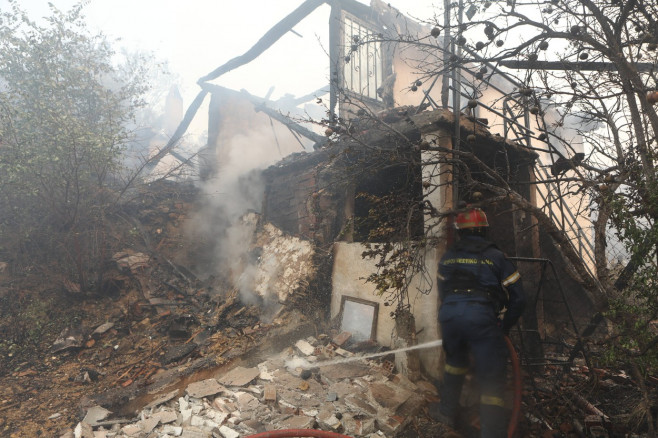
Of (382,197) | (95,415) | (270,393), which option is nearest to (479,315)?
(382,197)

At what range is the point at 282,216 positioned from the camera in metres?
8.90

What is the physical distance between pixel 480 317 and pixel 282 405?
8.26 feet

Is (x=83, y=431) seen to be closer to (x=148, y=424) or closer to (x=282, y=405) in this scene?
(x=148, y=424)

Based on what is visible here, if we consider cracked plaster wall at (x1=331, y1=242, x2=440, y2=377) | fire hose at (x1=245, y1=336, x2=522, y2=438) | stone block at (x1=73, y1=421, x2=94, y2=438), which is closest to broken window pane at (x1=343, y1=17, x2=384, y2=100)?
cracked plaster wall at (x1=331, y1=242, x2=440, y2=377)

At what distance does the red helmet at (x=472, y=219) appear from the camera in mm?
3781

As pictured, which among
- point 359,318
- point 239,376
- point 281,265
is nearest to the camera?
point 239,376

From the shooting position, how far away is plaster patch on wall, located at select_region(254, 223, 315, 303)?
6773 millimetres

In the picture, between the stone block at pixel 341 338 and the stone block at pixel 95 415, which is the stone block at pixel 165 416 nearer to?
the stone block at pixel 95 415

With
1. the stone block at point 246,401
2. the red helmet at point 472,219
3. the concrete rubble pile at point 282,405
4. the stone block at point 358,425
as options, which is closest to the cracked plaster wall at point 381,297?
the concrete rubble pile at point 282,405

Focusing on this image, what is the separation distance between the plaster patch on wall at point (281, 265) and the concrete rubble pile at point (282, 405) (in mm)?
1976

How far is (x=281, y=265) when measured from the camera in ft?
24.0

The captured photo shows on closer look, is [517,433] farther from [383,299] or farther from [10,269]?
[10,269]

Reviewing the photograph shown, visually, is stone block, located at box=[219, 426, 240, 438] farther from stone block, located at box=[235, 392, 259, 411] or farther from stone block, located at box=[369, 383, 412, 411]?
stone block, located at box=[369, 383, 412, 411]

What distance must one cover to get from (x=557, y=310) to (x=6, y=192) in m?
12.5
